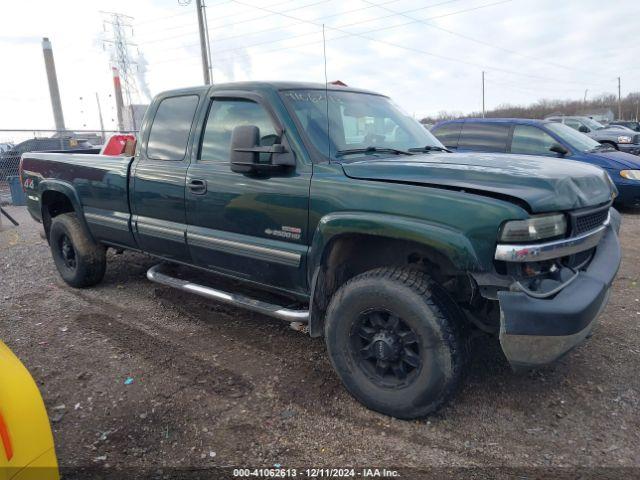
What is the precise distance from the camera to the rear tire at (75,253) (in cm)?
494

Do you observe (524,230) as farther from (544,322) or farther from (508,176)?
(544,322)

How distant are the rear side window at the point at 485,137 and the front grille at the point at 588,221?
17.8 ft

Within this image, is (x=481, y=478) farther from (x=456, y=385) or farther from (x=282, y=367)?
(x=282, y=367)

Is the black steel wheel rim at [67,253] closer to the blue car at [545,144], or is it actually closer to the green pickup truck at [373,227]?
the green pickup truck at [373,227]

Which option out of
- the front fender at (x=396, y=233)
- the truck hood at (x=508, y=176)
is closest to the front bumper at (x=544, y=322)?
the front fender at (x=396, y=233)

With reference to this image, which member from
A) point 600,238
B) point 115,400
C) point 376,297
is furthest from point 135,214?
point 600,238

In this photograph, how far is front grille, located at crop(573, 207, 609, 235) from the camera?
2.62 metres

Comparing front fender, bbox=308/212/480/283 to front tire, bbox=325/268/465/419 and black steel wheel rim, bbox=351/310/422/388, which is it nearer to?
front tire, bbox=325/268/465/419

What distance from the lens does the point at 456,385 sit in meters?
2.60

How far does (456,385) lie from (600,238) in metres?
1.32

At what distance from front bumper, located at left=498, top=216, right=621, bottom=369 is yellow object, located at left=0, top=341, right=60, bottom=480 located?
6.54 feet

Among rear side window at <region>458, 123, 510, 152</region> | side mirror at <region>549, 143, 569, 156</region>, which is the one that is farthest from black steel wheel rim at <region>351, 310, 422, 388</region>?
rear side window at <region>458, 123, 510, 152</region>

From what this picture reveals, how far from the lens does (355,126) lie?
3.54m

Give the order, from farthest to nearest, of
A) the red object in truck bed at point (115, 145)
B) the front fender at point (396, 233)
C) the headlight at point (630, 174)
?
the headlight at point (630, 174), the red object in truck bed at point (115, 145), the front fender at point (396, 233)
